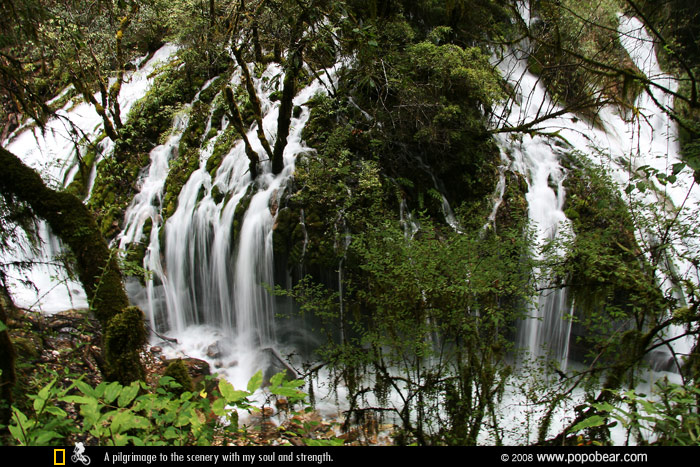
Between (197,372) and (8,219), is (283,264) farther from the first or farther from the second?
(8,219)

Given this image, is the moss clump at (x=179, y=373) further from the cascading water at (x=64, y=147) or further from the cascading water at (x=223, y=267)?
the cascading water at (x=64, y=147)

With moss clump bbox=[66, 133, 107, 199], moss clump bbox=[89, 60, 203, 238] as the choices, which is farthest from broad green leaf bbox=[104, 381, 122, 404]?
moss clump bbox=[66, 133, 107, 199]

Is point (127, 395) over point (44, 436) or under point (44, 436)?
over

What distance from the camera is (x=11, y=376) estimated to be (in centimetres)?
230

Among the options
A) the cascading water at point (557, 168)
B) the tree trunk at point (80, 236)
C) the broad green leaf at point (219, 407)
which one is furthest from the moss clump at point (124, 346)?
the cascading water at point (557, 168)

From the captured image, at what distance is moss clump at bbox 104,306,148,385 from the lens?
2795mm

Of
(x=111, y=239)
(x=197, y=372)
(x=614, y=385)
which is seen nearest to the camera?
(x=614, y=385)

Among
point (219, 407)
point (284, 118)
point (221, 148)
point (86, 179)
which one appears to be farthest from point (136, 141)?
point (219, 407)

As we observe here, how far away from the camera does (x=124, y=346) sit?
281 centimetres

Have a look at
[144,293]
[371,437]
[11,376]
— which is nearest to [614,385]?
[371,437]

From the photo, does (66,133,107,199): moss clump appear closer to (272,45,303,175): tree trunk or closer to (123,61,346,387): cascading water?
(123,61,346,387): cascading water

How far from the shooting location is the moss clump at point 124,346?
2795 millimetres

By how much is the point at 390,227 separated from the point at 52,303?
22.8ft
